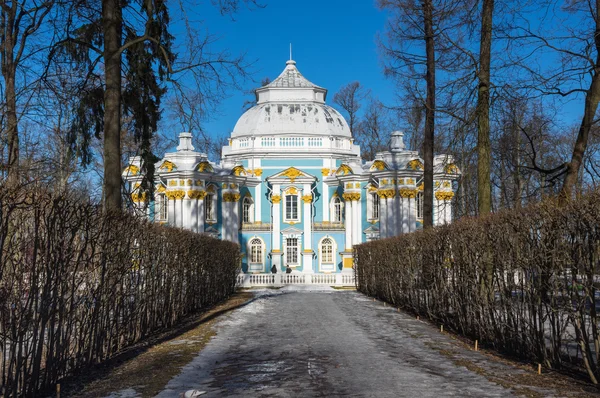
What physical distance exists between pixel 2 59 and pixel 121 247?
643cm

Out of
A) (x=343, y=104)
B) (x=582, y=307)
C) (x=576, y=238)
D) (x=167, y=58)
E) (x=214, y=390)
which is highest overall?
(x=343, y=104)

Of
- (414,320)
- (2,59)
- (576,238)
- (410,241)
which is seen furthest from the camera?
(410,241)

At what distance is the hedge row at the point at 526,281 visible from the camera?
24.3 feet

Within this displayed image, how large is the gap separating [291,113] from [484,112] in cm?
3364

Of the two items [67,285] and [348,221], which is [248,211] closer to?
[348,221]

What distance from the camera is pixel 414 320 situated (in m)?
15.0

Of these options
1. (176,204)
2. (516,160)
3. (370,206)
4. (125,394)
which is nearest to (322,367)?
(125,394)

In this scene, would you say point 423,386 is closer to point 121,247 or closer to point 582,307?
point 582,307

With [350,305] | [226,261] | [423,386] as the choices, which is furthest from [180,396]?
[226,261]

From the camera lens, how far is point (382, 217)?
1538 inches

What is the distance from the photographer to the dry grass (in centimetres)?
712

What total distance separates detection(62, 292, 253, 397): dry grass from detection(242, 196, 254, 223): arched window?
3285 cm

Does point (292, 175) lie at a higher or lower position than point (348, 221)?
higher

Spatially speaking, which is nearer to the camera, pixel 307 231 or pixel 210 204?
pixel 210 204
